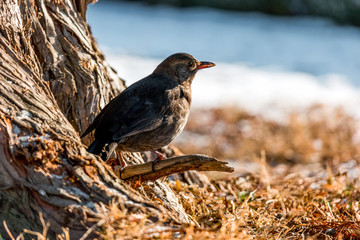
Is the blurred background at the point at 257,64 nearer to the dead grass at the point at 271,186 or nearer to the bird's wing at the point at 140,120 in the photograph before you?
the dead grass at the point at 271,186

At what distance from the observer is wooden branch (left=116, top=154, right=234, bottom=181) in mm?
2399

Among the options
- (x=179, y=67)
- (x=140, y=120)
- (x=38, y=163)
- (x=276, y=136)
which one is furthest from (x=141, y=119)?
(x=276, y=136)

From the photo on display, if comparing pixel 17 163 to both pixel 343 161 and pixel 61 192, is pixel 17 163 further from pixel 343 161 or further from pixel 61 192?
pixel 343 161

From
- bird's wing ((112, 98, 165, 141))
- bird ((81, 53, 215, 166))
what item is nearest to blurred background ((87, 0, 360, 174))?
bird ((81, 53, 215, 166))

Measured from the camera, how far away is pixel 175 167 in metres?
2.48

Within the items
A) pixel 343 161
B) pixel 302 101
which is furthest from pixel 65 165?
pixel 302 101

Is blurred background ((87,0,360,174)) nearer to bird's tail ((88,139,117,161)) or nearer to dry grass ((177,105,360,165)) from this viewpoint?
dry grass ((177,105,360,165))

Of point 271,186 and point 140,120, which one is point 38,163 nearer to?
point 140,120

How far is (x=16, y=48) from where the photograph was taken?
258cm

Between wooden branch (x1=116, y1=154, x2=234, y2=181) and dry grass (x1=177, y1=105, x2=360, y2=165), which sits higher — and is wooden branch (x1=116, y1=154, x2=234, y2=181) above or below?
above

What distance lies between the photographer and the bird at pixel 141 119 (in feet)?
8.79

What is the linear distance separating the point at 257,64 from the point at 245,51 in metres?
0.91

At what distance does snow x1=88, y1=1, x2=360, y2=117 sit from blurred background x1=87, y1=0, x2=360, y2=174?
0.8 inches

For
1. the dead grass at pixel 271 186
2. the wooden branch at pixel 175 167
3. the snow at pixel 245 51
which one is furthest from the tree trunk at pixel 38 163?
the snow at pixel 245 51
